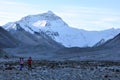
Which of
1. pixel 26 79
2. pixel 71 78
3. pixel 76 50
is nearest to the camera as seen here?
pixel 26 79

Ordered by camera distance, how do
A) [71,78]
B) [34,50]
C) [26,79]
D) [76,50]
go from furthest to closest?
1. [34,50]
2. [76,50]
3. [71,78]
4. [26,79]

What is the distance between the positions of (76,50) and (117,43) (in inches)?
603

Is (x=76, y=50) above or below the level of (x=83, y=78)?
above

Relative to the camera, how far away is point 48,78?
3378cm

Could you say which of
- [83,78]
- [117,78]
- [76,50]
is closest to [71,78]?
[83,78]

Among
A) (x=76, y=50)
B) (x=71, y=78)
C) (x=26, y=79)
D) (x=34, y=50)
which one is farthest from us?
(x=34, y=50)

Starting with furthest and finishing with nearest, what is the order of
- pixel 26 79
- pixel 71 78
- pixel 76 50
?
pixel 76 50 < pixel 71 78 < pixel 26 79

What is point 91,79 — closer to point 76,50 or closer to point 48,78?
point 48,78

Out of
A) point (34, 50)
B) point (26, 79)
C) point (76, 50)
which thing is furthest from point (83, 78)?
point (34, 50)

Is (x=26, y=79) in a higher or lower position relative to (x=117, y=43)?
lower

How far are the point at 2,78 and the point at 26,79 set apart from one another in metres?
1.66

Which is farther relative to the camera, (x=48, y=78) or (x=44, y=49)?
(x=44, y=49)

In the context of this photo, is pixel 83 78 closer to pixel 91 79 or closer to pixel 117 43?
pixel 91 79

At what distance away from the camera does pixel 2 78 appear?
3206 cm
